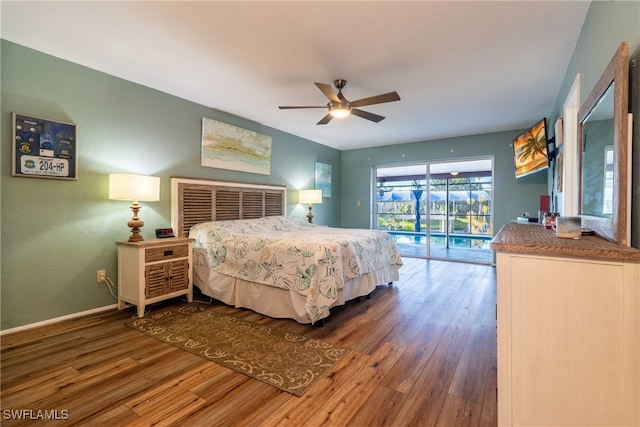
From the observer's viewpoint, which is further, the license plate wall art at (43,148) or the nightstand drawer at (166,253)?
the nightstand drawer at (166,253)

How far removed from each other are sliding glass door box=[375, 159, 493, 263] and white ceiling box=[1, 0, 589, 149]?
2.34m

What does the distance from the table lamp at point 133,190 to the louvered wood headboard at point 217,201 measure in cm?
56

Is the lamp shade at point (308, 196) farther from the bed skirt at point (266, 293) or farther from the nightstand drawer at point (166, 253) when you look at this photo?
the nightstand drawer at point (166, 253)

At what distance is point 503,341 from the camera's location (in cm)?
118

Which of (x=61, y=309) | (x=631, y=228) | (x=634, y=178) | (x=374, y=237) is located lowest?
(x=61, y=309)

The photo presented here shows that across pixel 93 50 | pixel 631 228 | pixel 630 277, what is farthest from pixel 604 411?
pixel 93 50

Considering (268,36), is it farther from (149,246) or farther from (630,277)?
(630,277)

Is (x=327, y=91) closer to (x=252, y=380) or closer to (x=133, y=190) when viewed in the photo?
(x=133, y=190)

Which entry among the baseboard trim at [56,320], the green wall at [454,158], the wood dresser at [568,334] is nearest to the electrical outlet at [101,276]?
the baseboard trim at [56,320]

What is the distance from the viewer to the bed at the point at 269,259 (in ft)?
8.41

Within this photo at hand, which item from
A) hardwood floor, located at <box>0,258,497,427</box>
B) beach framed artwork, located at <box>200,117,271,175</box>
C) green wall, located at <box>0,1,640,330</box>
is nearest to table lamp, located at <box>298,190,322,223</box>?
beach framed artwork, located at <box>200,117,271,175</box>

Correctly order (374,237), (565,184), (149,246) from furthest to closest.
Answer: (374,237)
(149,246)
(565,184)

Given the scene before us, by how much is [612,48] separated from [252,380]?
2714 mm

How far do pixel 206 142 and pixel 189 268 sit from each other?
174 centimetres
